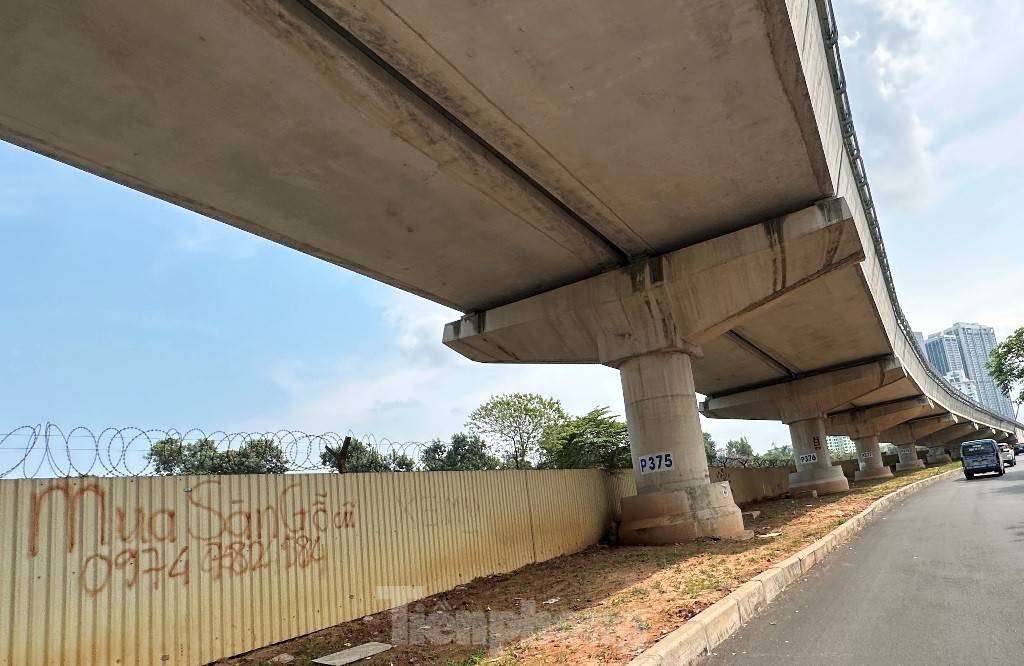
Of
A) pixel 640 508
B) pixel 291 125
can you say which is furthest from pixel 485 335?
pixel 291 125

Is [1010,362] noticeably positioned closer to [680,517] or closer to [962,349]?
[680,517]

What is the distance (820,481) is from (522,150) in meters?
29.2

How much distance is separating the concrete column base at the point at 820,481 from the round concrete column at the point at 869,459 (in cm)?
2195

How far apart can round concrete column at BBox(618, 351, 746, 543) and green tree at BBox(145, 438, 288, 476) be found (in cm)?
913

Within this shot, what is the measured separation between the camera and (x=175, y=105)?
335 inches

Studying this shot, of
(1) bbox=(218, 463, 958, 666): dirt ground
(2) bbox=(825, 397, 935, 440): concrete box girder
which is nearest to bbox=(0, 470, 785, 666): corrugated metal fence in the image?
(1) bbox=(218, 463, 958, 666): dirt ground

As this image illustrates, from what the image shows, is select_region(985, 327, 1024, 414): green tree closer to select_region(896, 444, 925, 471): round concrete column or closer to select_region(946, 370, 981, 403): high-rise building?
select_region(896, 444, 925, 471): round concrete column

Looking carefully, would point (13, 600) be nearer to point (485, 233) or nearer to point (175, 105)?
point (175, 105)

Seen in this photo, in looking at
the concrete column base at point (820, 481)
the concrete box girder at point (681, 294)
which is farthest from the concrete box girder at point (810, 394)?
the concrete box girder at point (681, 294)

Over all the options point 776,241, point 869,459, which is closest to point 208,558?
point 776,241

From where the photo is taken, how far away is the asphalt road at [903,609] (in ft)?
17.9

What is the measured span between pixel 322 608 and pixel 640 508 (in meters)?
8.81

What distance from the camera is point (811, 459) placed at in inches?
1336

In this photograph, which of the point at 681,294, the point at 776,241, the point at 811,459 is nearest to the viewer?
the point at 776,241
